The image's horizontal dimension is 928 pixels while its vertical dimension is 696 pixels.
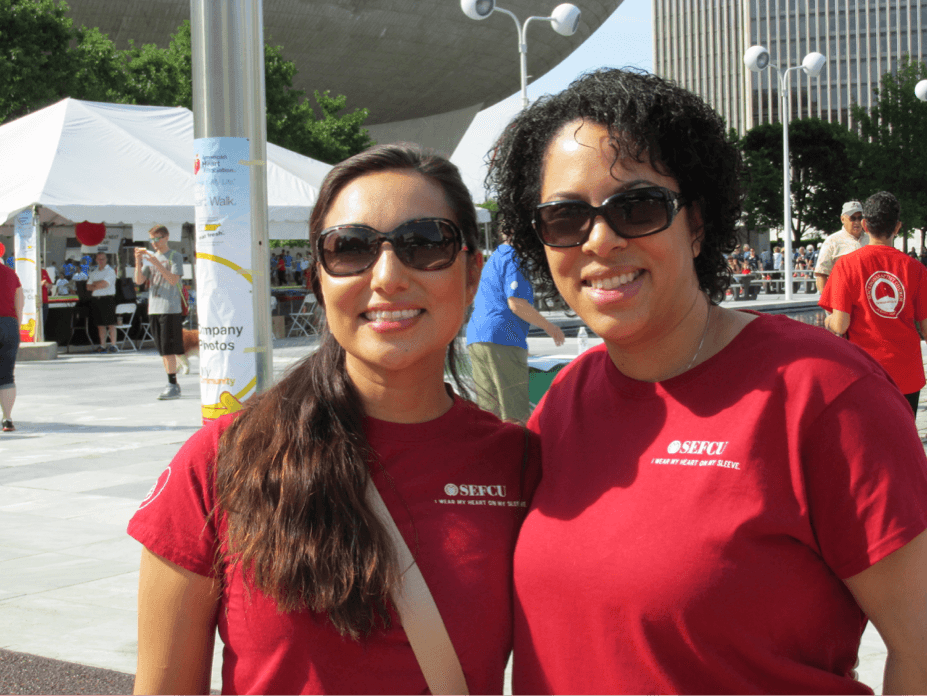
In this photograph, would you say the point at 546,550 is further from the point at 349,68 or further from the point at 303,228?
the point at 349,68

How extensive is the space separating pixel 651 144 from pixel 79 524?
564cm

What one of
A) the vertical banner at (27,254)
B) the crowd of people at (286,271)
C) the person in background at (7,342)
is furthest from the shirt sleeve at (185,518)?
the crowd of people at (286,271)

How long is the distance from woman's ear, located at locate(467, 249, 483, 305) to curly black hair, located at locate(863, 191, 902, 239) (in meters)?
5.94

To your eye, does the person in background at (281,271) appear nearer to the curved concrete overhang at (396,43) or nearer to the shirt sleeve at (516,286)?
the curved concrete overhang at (396,43)

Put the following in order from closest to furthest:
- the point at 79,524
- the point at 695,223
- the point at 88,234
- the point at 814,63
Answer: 1. the point at 695,223
2. the point at 79,524
3. the point at 88,234
4. the point at 814,63

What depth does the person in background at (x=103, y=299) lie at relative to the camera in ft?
62.3

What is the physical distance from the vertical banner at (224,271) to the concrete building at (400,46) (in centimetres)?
5306

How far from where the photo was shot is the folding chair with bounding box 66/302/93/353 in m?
19.8

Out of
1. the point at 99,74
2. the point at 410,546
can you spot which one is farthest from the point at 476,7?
the point at 410,546

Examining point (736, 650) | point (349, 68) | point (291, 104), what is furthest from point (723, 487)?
point (349, 68)

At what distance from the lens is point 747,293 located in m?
34.0

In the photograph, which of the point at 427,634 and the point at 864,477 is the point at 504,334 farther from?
the point at 864,477

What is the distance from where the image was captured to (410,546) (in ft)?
6.14

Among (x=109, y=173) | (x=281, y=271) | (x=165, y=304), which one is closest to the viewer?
(x=165, y=304)
